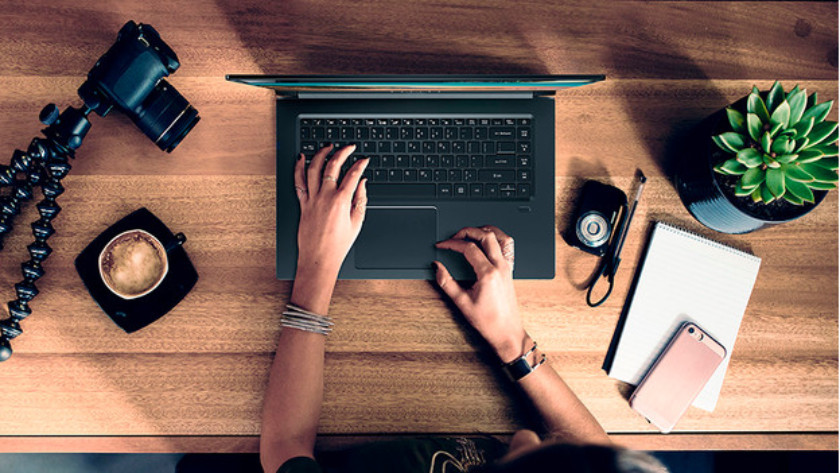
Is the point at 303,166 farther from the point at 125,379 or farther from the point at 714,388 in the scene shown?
the point at 714,388

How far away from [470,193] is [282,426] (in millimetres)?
506

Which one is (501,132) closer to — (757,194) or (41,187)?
(757,194)

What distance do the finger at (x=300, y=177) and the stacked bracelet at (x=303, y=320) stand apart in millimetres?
193

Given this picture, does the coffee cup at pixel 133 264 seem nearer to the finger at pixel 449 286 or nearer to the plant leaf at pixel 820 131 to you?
the finger at pixel 449 286

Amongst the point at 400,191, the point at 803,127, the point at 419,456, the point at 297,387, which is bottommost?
the point at 419,456

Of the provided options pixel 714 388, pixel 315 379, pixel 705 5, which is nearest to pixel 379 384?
pixel 315 379

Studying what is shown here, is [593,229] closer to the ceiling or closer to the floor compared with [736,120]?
closer to the floor

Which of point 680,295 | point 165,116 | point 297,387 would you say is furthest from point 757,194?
point 165,116

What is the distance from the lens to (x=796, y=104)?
0.70 m

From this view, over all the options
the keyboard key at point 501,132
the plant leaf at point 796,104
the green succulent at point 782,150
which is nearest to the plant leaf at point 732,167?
the green succulent at point 782,150

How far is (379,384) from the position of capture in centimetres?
85

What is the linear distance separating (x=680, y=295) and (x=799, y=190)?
25 centimetres

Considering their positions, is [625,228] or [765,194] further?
[625,228]

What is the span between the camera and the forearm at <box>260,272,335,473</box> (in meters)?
0.79
